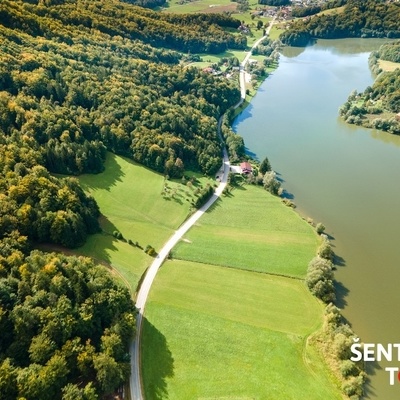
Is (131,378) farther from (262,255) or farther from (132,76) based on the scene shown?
(132,76)

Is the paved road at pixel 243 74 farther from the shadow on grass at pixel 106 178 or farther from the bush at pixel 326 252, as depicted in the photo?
the bush at pixel 326 252

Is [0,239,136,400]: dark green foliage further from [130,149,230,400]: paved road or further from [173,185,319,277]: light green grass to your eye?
[173,185,319,277]: light green grass

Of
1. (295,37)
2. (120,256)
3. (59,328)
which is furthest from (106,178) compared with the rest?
(295,37)

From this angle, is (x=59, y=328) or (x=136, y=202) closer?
(x=59, y=328)

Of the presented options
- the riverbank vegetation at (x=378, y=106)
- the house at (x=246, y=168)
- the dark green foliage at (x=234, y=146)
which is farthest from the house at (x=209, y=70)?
the house at (x=246, y=168)

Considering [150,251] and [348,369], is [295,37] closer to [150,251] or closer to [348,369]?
[150,251]

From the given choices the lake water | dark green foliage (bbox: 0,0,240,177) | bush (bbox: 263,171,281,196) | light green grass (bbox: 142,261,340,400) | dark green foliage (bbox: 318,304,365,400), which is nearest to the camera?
dark green foliage (bbox: 318,304,365,400)

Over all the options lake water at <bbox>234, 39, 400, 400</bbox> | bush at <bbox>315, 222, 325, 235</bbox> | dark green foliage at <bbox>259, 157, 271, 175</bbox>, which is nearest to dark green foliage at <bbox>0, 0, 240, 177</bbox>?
dark green foliage at <bbox>259, 157, 271, 175</bbox>
